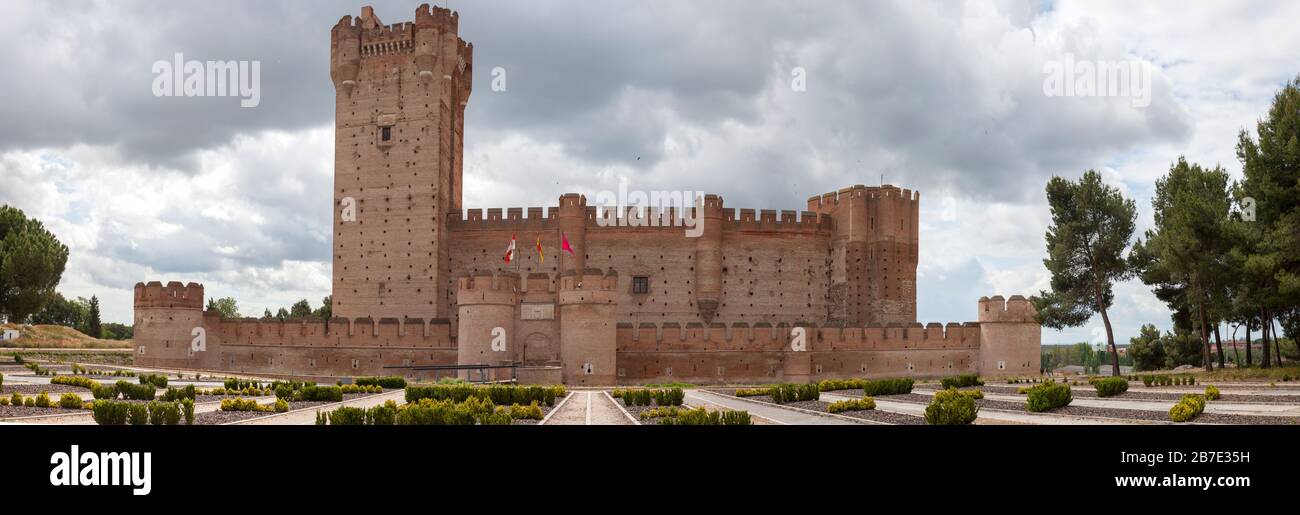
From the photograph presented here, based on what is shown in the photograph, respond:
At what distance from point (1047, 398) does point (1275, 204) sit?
42.4ft

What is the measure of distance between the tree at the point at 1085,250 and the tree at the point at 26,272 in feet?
126

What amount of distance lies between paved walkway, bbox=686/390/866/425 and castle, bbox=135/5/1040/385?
1158 cm

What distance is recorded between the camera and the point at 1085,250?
1297 inches

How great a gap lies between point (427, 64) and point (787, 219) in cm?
1723

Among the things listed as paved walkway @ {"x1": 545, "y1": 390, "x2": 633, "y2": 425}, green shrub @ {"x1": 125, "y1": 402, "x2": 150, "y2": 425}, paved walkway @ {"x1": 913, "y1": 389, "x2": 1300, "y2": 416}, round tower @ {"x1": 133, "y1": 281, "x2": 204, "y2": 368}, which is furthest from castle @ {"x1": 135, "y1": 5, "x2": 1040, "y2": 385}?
green shrub @ {"x1": 125, "y1": 402, "x2": 150, "y2": 425}

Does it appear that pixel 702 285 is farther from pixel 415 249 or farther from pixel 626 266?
pixel 415 249

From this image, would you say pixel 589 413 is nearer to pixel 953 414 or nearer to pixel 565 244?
pixel 953 414

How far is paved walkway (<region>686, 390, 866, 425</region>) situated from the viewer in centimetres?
1366
